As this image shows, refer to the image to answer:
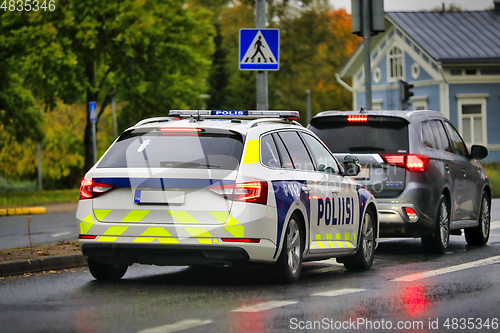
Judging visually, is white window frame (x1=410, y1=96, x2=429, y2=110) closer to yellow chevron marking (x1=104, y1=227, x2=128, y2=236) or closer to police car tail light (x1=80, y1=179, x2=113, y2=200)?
police car tail light (x1=80, y1=179, x2=113, y2=200)

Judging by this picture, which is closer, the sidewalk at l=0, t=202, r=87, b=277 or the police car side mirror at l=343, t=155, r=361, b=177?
the sidewalk at l=0, t=202, r=87, b=277

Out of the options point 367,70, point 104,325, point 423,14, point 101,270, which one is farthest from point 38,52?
point 104,325

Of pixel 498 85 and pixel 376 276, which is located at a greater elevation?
pixel 498 85

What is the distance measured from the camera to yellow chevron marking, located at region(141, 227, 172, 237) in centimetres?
834

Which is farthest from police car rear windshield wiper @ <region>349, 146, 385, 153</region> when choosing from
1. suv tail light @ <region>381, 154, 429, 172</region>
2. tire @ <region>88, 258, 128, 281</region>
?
tire @ <region>88, 258, 128, 281</region>

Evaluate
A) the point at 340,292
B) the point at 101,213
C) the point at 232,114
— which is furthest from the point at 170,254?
the point at 232,114

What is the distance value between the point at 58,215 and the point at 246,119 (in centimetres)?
1409

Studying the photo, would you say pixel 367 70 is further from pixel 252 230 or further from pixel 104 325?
pixel 104 325

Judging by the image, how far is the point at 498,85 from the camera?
4303cm

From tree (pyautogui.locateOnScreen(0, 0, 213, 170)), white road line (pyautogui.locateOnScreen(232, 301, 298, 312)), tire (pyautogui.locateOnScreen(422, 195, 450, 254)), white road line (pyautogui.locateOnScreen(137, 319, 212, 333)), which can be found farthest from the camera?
tree (pyautogui.locateOnScreen(0, 0, 213, 170))

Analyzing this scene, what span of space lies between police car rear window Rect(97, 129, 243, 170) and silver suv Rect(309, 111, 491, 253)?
12.0 ft

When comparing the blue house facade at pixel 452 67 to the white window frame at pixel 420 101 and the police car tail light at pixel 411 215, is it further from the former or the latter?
the police car tail light at pixel 411 215

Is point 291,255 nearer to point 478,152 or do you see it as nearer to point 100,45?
point 478,152

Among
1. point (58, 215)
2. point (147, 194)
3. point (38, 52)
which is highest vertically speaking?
point (38, 52)
